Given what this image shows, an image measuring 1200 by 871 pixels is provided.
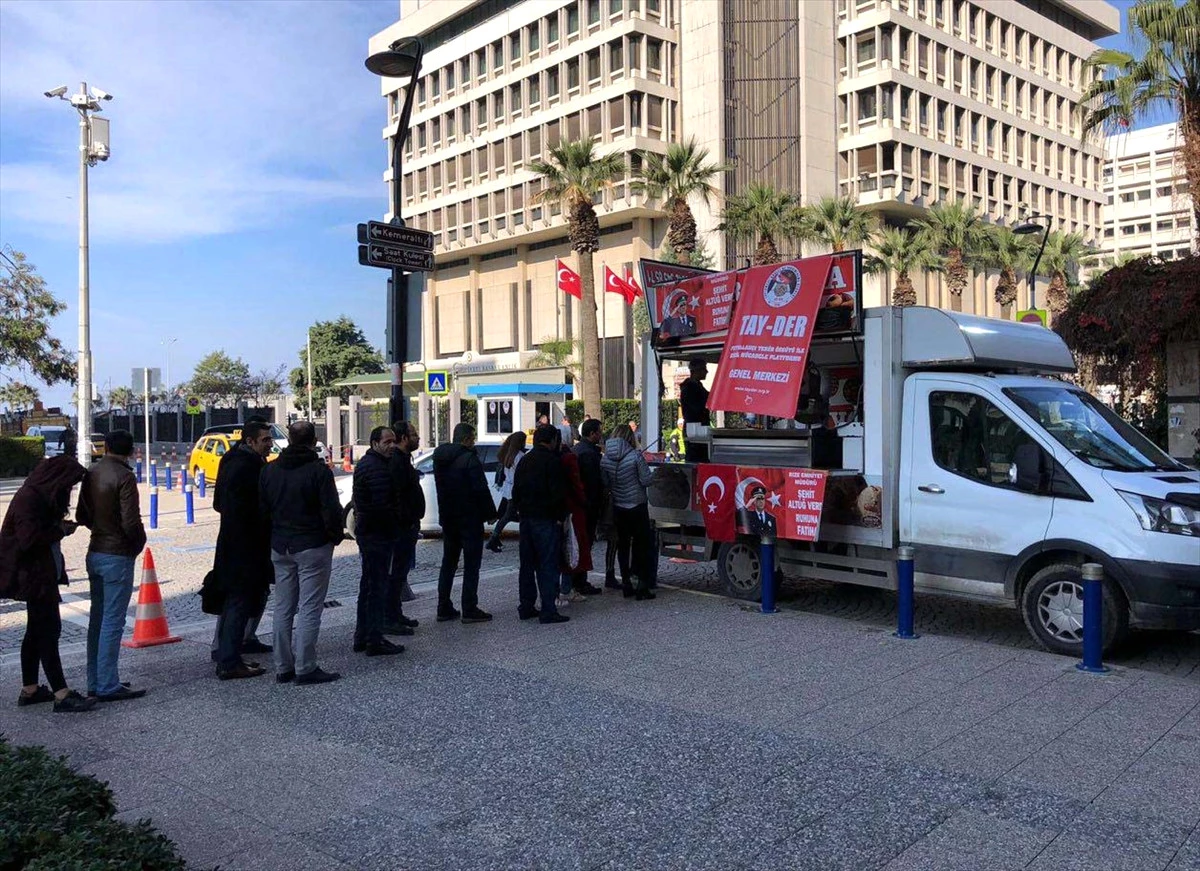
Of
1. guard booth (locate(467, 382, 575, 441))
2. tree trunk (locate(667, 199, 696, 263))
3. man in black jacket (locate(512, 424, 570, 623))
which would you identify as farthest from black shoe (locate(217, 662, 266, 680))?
tree trunk (locate(667, 199, 696, 263))

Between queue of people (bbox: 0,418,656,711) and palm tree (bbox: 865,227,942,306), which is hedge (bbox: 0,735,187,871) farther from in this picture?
palm tree (bbox: 865,227,942,306)

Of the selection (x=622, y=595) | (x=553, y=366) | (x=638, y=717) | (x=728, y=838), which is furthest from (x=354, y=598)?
(x=553, y=366)

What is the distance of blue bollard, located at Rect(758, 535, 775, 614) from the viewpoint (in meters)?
9.04

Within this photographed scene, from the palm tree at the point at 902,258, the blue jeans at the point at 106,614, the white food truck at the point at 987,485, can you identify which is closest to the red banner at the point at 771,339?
the white food truck at the point at 987,485

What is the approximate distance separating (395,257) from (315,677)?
522 cm

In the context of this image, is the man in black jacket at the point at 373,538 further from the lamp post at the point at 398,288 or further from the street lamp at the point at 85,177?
the street lamp at the point at 85,177

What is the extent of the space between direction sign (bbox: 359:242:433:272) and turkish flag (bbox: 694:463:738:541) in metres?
3.90

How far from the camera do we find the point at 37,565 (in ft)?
20.2

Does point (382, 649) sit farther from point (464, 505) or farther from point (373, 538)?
point (464, 505)

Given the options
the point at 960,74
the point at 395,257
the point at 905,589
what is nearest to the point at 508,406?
the point at 395,257

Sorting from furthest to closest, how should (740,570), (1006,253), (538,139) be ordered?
(538,139) → (1006,253) → (740,570)

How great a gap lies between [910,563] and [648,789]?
4.06 metres

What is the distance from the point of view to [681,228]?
35594mm

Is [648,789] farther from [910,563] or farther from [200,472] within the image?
[200,472]
